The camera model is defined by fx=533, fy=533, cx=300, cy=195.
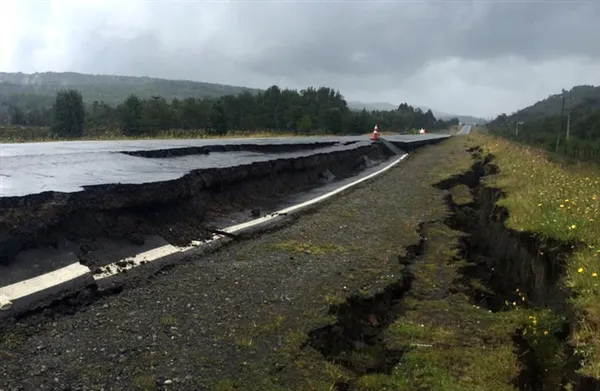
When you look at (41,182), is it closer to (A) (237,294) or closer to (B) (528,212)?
(A) (237,294)

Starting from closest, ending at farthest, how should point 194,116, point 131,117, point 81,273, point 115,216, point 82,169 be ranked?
point 81,273
point 115,216
point 82,169
point 131,117
point 194,116

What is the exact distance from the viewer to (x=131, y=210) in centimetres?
735

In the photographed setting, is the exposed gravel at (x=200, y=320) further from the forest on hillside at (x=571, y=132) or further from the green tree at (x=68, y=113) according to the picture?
the forest on hillside at (x=571, y=132)

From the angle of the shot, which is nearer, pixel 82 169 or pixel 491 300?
pixel 491 300

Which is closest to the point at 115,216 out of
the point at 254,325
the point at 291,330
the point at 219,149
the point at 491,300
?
the point at 254,325

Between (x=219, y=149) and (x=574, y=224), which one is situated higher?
(x=219, y=149)

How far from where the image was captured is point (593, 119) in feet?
246

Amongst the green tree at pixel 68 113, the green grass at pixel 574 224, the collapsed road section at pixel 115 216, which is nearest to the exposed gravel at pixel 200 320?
the collapsed road section at pixel 115 216

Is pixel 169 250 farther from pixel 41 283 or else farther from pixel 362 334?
pixel 362 334

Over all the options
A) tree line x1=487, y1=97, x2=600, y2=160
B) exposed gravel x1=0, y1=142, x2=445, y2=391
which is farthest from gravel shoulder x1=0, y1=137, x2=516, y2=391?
tree line x1=487, y1=97, x2=600, y2=160

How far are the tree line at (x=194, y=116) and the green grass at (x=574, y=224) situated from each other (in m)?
21.8

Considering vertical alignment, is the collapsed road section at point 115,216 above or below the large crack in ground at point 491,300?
above

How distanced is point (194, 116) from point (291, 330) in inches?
1797

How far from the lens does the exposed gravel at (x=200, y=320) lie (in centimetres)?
349
